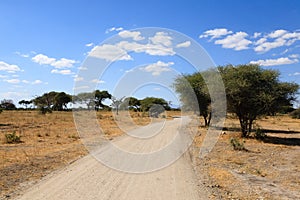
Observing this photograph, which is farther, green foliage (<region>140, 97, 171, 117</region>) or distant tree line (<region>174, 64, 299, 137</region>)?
green foliage (<region>140, 97, 171, 117</region>)

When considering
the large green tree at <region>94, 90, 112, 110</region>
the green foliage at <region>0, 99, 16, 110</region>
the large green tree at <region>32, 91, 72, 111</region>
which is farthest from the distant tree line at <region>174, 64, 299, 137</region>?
the green foliage at <region>0, 99, 16, 110</region>

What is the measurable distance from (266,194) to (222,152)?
30.6 ft

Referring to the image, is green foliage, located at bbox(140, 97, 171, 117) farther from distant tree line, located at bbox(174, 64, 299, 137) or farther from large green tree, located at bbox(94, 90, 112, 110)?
distant tree line, located at bbox(174, 64, 299, 137)

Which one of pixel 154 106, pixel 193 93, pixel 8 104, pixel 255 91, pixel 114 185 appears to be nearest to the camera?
pixel 114 185

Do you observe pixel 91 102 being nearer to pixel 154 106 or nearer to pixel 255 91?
pixel 154 106

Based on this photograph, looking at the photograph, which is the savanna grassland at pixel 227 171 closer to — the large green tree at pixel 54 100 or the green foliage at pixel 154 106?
the green foliage at pixel 154 106

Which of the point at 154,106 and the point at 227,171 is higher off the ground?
the point at 154,106

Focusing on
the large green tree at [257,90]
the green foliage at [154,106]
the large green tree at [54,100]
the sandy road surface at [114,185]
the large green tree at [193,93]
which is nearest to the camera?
the sandy road surface at [114,185]

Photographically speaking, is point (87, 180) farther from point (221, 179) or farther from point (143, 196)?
point (221, 179)

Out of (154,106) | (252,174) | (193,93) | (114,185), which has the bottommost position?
(252,174)

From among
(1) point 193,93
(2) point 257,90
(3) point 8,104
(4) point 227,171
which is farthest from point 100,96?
(4) point 227,171

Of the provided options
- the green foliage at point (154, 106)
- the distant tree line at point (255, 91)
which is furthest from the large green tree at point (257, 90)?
the green foliage at point (154, 106)

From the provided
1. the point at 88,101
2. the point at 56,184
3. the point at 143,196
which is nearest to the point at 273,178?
the point at 143,196

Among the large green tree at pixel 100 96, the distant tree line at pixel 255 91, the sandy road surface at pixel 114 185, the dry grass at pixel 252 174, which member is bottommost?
the dry grass at pixel 252 174
